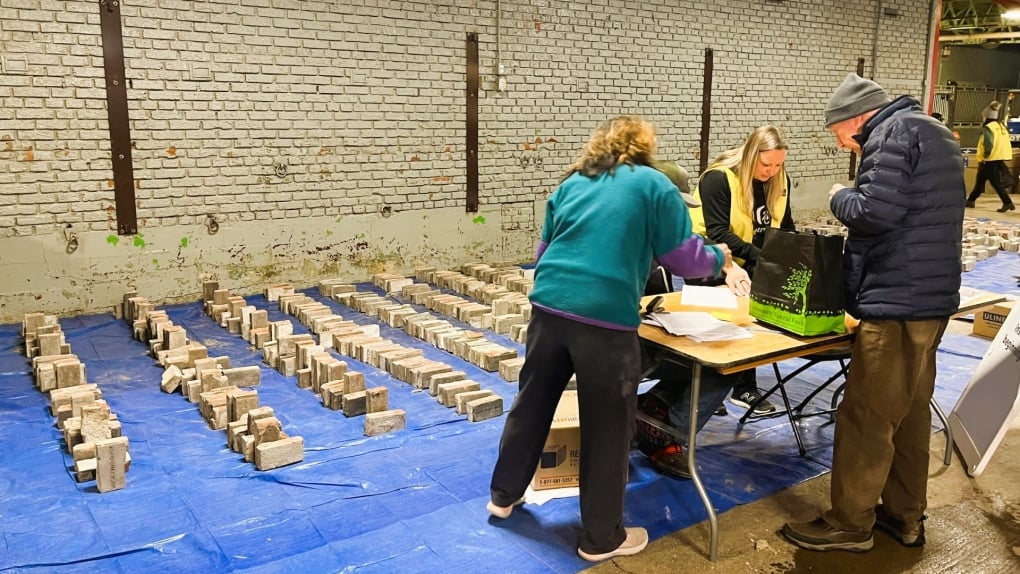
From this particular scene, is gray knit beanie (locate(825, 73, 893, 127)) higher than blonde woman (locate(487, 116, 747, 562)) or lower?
higher

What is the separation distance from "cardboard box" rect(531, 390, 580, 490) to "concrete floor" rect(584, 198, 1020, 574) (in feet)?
1.83

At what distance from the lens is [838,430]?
3367mm

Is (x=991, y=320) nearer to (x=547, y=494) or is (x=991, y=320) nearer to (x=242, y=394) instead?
(x=547, y=494)

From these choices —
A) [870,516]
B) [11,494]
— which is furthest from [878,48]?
[11,494]

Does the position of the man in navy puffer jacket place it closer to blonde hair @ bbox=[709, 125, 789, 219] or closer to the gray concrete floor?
the gray concrete floor

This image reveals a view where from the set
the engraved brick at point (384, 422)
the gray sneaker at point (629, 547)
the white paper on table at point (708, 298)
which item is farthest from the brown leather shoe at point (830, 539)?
the engraved brick at point (384, 422)

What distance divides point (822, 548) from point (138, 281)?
626 cm

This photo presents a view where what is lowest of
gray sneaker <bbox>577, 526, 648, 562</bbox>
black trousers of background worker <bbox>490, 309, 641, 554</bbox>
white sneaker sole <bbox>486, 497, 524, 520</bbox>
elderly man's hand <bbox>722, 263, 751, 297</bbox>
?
gray sneaker <bbox>577, 526, 648, 562</bbox>

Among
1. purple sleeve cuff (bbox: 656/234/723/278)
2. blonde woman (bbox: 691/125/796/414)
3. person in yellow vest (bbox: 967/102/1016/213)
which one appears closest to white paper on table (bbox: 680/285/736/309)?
blonde woman (bbox: 691/125/796/414)

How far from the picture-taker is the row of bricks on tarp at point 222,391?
416 centimetres

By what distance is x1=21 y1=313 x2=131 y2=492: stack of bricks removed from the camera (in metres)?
3.82

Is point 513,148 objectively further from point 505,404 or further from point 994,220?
point 994,220

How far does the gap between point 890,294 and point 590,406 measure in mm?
1221

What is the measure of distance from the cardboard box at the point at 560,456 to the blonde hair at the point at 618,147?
48.6 inches
